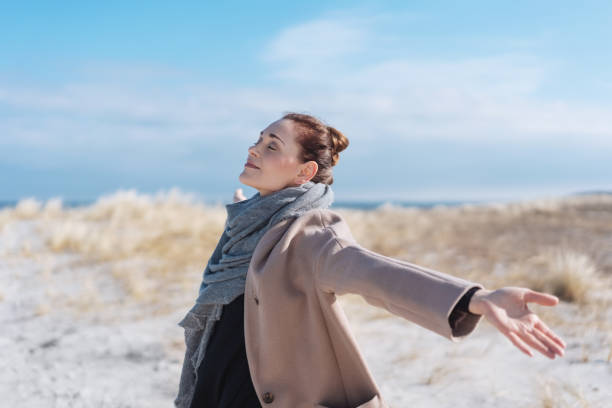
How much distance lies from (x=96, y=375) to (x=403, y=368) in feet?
7.90

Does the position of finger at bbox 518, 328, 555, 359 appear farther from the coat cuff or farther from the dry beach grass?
the dry beach grass

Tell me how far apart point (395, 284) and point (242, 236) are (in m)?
0.78

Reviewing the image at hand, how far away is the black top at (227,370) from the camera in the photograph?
2.08m

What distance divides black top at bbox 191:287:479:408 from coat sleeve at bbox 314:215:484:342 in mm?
539

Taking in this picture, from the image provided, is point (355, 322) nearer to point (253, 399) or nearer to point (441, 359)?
point (441, 359)

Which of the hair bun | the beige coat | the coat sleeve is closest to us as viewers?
the coat sleeve

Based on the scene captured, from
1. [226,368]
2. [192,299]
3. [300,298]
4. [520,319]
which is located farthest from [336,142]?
[192,299]

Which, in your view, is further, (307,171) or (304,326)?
(307,171)

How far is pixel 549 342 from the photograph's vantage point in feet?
4.56

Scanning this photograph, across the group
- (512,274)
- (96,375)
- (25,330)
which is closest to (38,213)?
(25,330)

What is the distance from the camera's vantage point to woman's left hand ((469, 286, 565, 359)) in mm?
1385

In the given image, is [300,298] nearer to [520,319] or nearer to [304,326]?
[304,326]

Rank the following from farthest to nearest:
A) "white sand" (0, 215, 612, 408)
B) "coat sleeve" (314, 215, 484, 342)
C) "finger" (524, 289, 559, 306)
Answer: "white sand" (0, 215, 612, 408)
"coat sleeve" (314, 215, 484, 342)
"finger" (524, 289, 559, 306)

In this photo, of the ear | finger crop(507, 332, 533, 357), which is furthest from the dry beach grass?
finger crop(507, 332, 533, 357)
